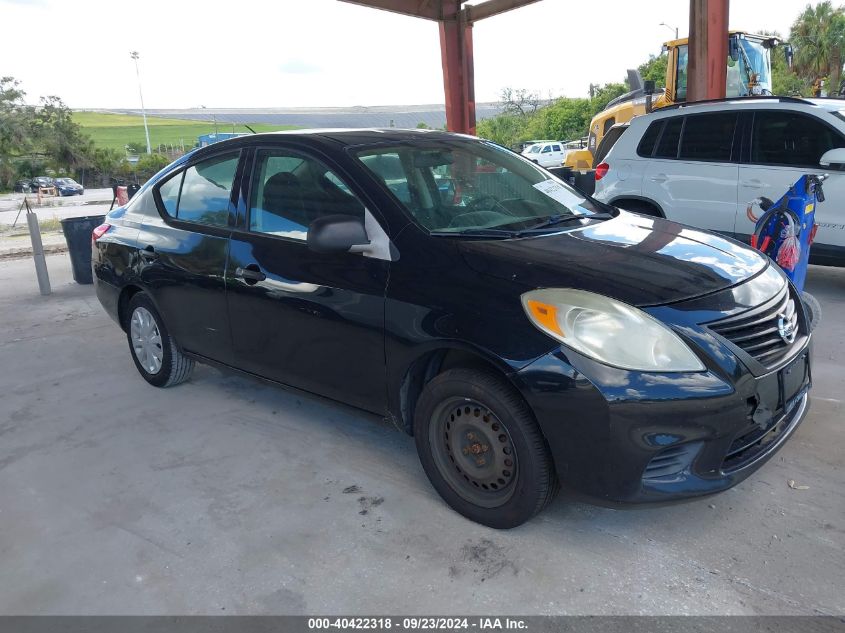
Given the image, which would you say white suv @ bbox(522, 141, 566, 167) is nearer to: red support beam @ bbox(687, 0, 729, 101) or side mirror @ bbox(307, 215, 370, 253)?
red support beam @ bbox(687, 0, 729, 101)

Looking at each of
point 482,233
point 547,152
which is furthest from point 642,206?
point 547,152

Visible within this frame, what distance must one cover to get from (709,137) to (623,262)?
14.8 ft

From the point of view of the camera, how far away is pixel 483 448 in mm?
2738

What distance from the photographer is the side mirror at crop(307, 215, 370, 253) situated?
2.92m

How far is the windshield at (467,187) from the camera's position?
3.19m

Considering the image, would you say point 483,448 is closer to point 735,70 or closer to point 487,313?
point 487,313

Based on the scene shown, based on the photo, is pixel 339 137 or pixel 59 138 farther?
Answer: pixel 59 138

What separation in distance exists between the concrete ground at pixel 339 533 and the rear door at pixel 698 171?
8.73 feet

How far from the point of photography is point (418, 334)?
9.22 feet

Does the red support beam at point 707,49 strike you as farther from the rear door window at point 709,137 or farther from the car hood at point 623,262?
the car hood at point 623,262

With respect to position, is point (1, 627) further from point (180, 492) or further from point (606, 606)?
point (606, 606)

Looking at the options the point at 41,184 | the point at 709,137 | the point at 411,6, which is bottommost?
the point at 709,137

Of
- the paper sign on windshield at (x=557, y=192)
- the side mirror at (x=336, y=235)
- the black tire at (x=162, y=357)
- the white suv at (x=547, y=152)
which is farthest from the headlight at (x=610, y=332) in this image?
the white suv at (x=547, y=152)

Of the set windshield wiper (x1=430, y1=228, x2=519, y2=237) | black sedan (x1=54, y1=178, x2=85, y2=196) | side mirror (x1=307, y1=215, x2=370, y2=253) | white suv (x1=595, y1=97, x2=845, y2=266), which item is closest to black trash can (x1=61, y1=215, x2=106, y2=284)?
white suv (x1=595, y1=97, x2=845, y2=266)
